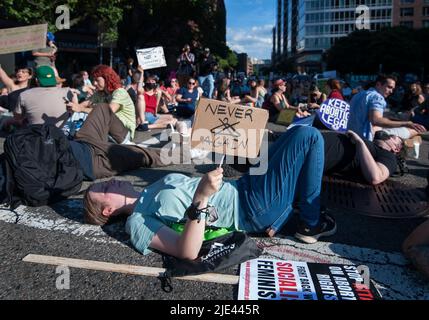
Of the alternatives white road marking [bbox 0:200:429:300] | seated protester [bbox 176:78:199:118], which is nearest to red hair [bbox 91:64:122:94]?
white road marking [bbox 0:200:429:300]

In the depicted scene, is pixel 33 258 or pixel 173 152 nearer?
pixel 33 258

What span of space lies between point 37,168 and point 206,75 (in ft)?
34.3

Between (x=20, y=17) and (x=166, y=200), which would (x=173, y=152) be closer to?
(x=166, y=200)

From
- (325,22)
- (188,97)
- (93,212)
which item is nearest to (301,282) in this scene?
(93,212)

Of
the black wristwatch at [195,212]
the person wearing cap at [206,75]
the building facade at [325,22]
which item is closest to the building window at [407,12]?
the building facade at [325,22]

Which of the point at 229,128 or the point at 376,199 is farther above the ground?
the point at 229,128

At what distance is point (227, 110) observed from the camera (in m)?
2.72

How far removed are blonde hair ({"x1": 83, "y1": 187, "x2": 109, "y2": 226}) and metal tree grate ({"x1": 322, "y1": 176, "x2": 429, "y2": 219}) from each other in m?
2.03

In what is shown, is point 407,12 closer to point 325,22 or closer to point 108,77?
point 325,22

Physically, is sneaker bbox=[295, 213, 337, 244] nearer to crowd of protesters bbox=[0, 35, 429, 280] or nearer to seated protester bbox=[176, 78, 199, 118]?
crowd of protesters bbox=[0, 35, 429, 280]

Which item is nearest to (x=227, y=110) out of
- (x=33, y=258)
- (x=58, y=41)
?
(x=33, y=258)

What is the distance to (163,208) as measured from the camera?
262 cm

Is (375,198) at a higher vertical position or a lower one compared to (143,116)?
lower
